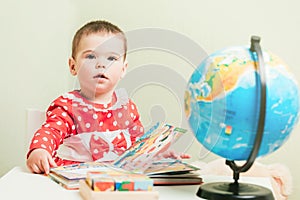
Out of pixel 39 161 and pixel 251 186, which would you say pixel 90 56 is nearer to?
pixel 39 161

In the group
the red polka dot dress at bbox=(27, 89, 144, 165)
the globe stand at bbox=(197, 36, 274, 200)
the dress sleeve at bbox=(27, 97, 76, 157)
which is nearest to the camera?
the globe stand at bbox=(197, 36, 274, 200)

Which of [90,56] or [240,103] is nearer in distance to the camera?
[240,103]

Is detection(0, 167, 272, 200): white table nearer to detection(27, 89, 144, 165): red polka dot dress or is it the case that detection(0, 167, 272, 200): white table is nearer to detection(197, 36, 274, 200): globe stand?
detection(197, 36, 274, 200): globe stand

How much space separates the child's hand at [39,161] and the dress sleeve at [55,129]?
0.07 feet

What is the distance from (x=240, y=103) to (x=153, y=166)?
27 cm

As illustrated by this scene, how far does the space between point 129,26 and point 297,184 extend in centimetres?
81

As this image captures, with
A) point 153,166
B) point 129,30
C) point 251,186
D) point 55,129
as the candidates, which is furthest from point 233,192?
point 129,30

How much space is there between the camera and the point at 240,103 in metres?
0.81

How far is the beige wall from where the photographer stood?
5.47 feet

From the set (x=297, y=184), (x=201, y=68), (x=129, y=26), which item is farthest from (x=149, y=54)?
(x=201, y=68)

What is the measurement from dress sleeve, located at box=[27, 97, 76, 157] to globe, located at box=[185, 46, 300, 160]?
38 cm

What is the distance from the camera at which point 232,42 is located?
1706 millimetres

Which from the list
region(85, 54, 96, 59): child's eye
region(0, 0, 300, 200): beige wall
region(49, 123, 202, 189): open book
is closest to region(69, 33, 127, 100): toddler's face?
region(85, 54, 96, 59): child's eye

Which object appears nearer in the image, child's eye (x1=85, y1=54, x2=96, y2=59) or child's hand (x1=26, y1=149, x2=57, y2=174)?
child's hand (x1=26, y1=149, x2=57, y2=174)
